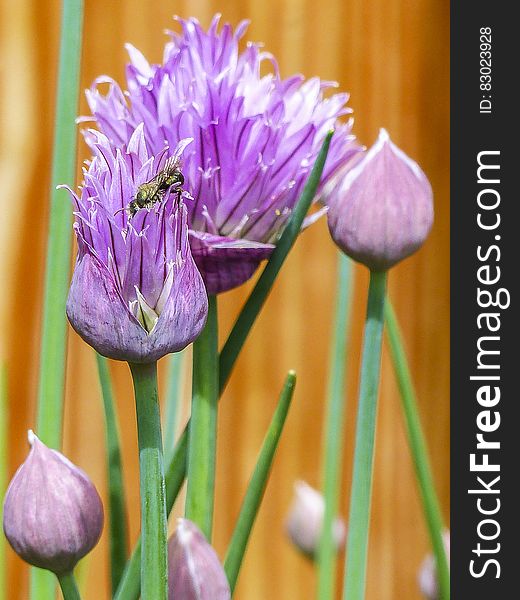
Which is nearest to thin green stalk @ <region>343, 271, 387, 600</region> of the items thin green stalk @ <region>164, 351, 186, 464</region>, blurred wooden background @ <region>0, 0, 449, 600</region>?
thin green stalk @ <region>164, 351, 186, 464</region>

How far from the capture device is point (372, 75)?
79 cm

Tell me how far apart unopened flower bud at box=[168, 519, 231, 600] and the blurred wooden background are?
48 centimetres

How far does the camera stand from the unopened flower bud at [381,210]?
0.76ft

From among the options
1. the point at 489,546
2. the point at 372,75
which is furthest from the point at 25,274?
the point at 489,546

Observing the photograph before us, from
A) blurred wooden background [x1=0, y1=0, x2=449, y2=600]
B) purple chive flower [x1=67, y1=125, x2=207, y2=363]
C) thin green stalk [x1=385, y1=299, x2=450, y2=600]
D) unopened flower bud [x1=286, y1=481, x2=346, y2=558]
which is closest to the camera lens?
purple chive flower [x1=67, y1=125, x2=207, y2=363]

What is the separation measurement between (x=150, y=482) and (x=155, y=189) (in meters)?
0.06

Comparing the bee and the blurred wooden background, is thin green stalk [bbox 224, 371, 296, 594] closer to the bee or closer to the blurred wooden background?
the bee

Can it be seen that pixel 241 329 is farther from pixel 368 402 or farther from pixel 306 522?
pixel 306 522

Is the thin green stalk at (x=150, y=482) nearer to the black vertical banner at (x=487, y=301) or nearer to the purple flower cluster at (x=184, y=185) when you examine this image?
the purple flower cluster at (x=184, y=185)

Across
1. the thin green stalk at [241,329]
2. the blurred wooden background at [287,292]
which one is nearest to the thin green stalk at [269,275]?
the thin green stalk at [241,329]

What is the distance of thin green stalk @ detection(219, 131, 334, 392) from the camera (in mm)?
232

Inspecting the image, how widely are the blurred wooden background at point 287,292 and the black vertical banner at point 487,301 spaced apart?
40 cm

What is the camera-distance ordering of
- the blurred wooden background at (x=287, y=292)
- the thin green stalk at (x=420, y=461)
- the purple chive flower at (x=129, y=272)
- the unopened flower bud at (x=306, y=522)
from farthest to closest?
the blurred wooden background at (x=287, y=292), the unopened flower bud at (x=306, y=522), the thin green stalk at (x=420, y=461), the purple chive flower at (x=129, y=272)

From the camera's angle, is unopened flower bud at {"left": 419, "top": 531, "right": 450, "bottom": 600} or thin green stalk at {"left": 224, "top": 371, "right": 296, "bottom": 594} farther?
unopened flower bud at {"left": 419, "top": 531, "right": 450, "bottom": 600}
